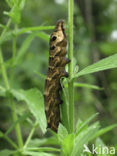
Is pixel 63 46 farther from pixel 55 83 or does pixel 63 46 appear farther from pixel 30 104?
pixel 30 104

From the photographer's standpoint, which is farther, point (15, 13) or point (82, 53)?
point (82, 53)

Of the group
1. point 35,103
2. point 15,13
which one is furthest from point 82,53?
point 35,103

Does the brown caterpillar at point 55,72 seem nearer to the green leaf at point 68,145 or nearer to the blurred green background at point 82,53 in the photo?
the green leaf at point 68,145

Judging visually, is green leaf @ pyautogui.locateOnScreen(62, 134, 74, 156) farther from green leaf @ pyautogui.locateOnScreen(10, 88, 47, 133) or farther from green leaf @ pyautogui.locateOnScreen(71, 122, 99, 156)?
green leaf @ pyautogui.locateOnScreen(10, 88, 47, 133)

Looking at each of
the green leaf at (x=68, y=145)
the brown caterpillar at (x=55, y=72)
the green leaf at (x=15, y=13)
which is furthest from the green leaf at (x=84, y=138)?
the green leaf at (x=15, y=13)

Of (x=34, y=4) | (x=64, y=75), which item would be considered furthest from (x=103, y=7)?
Answer: (x=64, y=75)

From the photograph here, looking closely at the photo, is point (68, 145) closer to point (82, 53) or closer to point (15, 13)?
point (15, 13)
